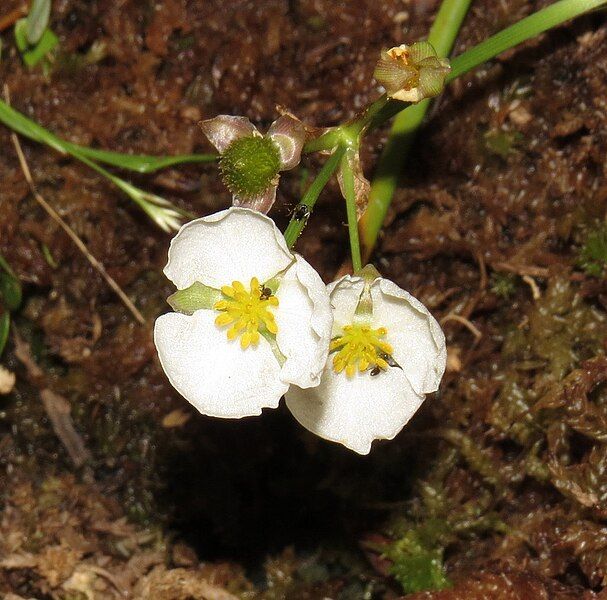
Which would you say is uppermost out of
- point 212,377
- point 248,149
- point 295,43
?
point 295,43

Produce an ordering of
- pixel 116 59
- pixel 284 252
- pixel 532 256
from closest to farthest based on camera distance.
Result: pixel 284 252 < pixel 532 256 < pixel 116 59

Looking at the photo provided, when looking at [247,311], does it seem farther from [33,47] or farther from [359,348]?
[33,47]

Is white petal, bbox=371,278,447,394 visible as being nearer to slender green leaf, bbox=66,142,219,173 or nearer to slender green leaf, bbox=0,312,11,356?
slender green leaf, bbox=66,142,219,173

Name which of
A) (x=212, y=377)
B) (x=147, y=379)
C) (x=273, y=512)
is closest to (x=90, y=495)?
(x=147, y=379)

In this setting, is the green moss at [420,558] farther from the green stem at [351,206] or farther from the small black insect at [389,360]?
the green stem at [351,206]

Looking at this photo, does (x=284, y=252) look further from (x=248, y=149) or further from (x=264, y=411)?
(x=264, y=411)

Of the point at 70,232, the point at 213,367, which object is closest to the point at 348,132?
the point at 213,367

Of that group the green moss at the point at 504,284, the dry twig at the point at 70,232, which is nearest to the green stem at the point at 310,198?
the green moss at the point at 504,284

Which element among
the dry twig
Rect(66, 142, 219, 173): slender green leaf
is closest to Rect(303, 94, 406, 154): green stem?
Rect(66, 142, 219, 173): slender green leaf
